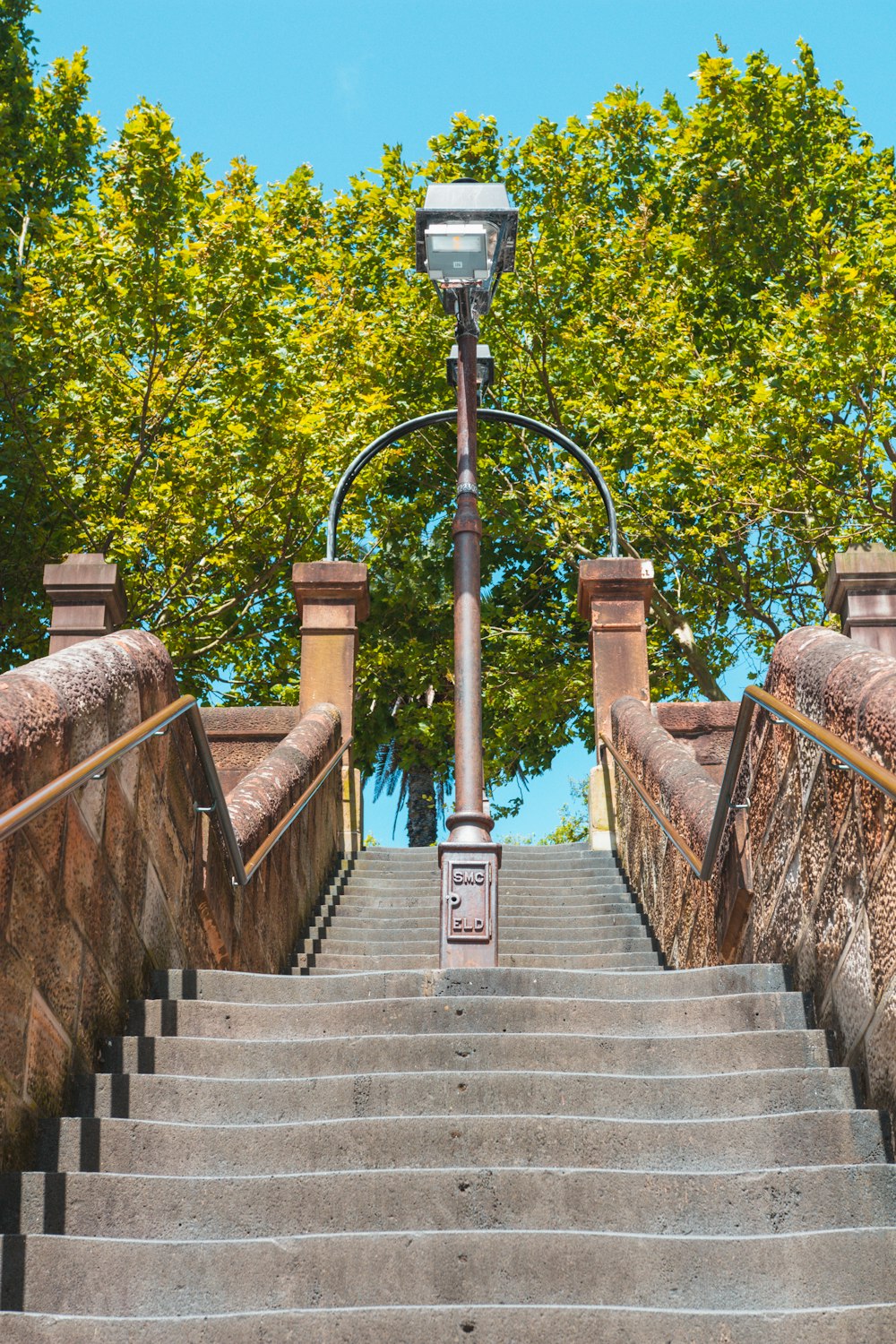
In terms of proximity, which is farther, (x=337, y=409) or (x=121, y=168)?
(x=337, y=409)

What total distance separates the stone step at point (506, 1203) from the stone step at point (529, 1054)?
27.9 inches

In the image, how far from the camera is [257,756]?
35.5 ft

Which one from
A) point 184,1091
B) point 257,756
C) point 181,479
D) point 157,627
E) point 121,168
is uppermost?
point 121,168

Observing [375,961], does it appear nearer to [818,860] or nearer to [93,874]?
[93,874]

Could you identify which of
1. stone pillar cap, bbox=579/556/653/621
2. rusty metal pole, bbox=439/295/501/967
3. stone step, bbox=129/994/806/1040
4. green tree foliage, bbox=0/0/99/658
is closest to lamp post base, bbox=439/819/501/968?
rusty metal pole, bbox=439/295/501/967

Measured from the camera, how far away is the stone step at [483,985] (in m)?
5.04

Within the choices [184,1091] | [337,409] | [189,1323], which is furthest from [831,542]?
[189,1323]

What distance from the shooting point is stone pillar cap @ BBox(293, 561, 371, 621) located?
11.4 meters

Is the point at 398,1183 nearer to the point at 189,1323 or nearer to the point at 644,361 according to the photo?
the point at 189,1323

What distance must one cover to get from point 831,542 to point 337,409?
604 cm

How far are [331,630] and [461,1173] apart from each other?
813cm

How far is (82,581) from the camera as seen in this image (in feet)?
31.6

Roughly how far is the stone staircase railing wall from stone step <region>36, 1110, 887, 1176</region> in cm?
25

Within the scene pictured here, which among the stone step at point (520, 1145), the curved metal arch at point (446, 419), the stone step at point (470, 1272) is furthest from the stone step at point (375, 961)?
the curved metal arch at point (446, 419)
